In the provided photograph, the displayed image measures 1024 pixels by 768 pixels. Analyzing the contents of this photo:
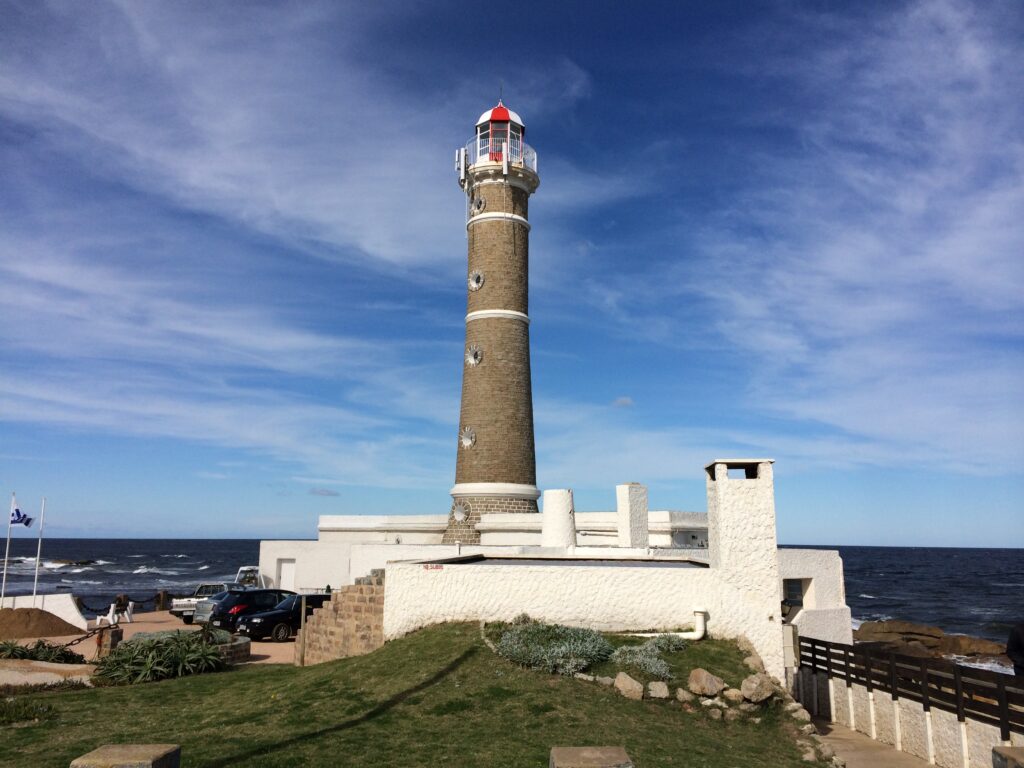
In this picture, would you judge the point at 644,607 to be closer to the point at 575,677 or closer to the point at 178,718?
the point at 575,677

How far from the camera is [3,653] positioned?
1784 cm

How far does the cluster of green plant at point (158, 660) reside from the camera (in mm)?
15953

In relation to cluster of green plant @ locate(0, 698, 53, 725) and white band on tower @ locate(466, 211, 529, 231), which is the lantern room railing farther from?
cluster of green plant @ locate(0, 698, 53, 725)

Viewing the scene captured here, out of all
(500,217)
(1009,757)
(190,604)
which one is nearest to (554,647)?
(1009,757)

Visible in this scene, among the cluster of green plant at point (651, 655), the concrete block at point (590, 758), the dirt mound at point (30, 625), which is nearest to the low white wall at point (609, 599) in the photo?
the cluster of green plant at point (651, 655)

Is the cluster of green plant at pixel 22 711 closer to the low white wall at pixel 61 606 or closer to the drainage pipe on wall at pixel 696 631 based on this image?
the drainage pipe on wall at pixel 696 631

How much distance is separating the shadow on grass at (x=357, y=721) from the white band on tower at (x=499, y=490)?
15948 mm

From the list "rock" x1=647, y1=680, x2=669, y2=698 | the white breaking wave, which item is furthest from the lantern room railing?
the white breaking wave

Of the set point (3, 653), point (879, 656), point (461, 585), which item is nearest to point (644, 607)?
point (461, 585)

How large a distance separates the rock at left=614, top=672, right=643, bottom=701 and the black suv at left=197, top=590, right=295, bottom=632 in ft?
51.3

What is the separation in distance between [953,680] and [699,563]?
258 inches

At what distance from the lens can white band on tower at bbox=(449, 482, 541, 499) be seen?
30.0 metres

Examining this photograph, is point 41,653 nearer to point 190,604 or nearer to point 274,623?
point 274,623

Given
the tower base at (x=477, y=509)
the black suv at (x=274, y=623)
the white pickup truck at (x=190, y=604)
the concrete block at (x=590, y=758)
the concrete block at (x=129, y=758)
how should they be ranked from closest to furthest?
the concrete block at (x=590, y=758) → the concrete block at (x=129, y=758) → the black suv at (x=274, y=623) → the white pickup truck at (x=190, y=604) → the tower base at (x=477, y=509)
